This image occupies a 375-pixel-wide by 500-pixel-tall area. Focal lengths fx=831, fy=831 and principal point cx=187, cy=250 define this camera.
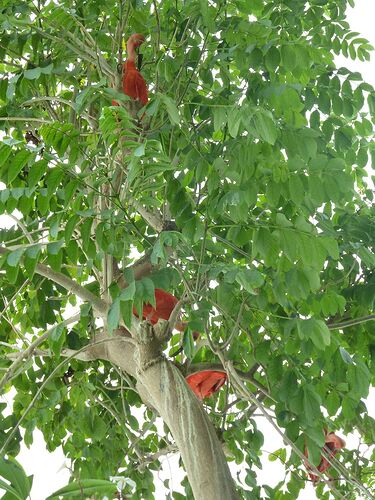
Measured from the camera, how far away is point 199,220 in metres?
1.51

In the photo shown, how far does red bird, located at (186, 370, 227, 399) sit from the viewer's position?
1803 millimetres

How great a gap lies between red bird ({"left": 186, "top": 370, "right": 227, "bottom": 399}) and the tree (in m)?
0.02

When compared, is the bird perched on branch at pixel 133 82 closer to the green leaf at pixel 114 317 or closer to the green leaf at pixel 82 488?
the green leaf at pixel 114 317

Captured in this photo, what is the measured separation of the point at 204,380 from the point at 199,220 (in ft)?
1.49

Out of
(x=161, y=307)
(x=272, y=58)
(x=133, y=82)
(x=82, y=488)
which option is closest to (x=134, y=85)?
(x=133, y=82)

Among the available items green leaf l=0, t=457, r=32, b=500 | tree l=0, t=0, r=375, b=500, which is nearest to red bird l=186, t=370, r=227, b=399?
tree l=0, t=0, r=375, b=500

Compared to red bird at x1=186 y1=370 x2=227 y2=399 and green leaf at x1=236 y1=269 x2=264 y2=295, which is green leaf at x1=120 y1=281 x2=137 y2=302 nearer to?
green leaf at x1=236 y1=269 x2=264 y2=295

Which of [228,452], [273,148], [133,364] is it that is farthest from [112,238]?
[228,452]

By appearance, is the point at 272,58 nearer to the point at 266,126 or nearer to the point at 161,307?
the point at 266,126

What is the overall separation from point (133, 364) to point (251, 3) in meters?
0.75

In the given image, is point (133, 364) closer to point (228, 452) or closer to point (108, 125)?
point (228, 452)

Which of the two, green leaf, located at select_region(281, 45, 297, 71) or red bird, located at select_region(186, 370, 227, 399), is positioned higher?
green leaf, located at select_region(281, 45, 297, 71)

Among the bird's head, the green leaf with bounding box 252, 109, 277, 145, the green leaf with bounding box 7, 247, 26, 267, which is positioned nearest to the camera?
the green leaf with bounding box 252, 109, 277, 145

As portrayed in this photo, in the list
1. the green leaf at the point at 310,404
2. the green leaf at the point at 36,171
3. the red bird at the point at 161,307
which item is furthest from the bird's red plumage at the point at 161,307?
the green leaf at the point at 36,171
